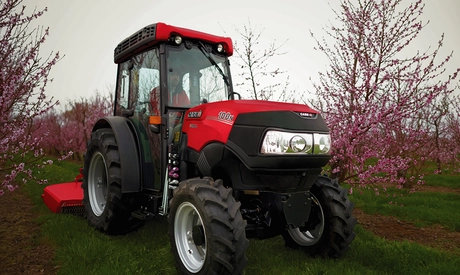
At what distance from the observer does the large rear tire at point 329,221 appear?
3.64 meters

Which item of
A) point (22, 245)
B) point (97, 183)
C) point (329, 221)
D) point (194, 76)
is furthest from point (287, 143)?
point (22, 245)

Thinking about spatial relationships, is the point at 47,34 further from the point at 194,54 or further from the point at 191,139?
the point at 191,139

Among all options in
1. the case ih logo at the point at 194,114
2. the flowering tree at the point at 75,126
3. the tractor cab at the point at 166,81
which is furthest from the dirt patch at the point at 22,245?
the flowering tree at the point at 75,126

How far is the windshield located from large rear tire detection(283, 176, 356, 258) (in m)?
1.59

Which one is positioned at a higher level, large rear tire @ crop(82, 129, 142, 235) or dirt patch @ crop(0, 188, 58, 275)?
large rear tire @ crop(82, 129, 142, 235)

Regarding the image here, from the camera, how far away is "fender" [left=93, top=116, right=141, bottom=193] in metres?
4.03

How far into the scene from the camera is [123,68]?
4953 mm

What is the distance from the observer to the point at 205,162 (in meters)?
3.45

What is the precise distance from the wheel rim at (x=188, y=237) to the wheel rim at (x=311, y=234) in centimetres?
125

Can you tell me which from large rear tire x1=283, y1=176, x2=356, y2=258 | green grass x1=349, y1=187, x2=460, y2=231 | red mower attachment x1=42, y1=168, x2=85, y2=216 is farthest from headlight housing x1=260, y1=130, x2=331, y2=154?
green grass x1=349, y1=187, x2=460, y2=231

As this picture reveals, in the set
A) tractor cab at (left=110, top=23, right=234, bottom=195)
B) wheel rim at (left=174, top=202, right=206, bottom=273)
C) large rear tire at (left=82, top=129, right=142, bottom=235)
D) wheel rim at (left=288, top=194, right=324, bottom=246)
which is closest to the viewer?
wheel rim at (left=174, top=202, right=206, bottom=273)

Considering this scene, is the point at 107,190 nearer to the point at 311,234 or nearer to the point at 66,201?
the point at 66,201

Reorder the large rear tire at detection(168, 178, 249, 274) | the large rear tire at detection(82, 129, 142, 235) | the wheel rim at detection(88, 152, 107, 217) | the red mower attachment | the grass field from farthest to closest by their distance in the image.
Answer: the red mower attachment < the wheel rim at detection(88, 152, 107, 217) < the large rear tire at detection(82, 129, 142, 235) < the grass field < the large rear tire at detection(168, 178, 249, 274)

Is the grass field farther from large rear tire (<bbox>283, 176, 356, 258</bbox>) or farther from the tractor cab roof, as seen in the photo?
the tractor cab roof
